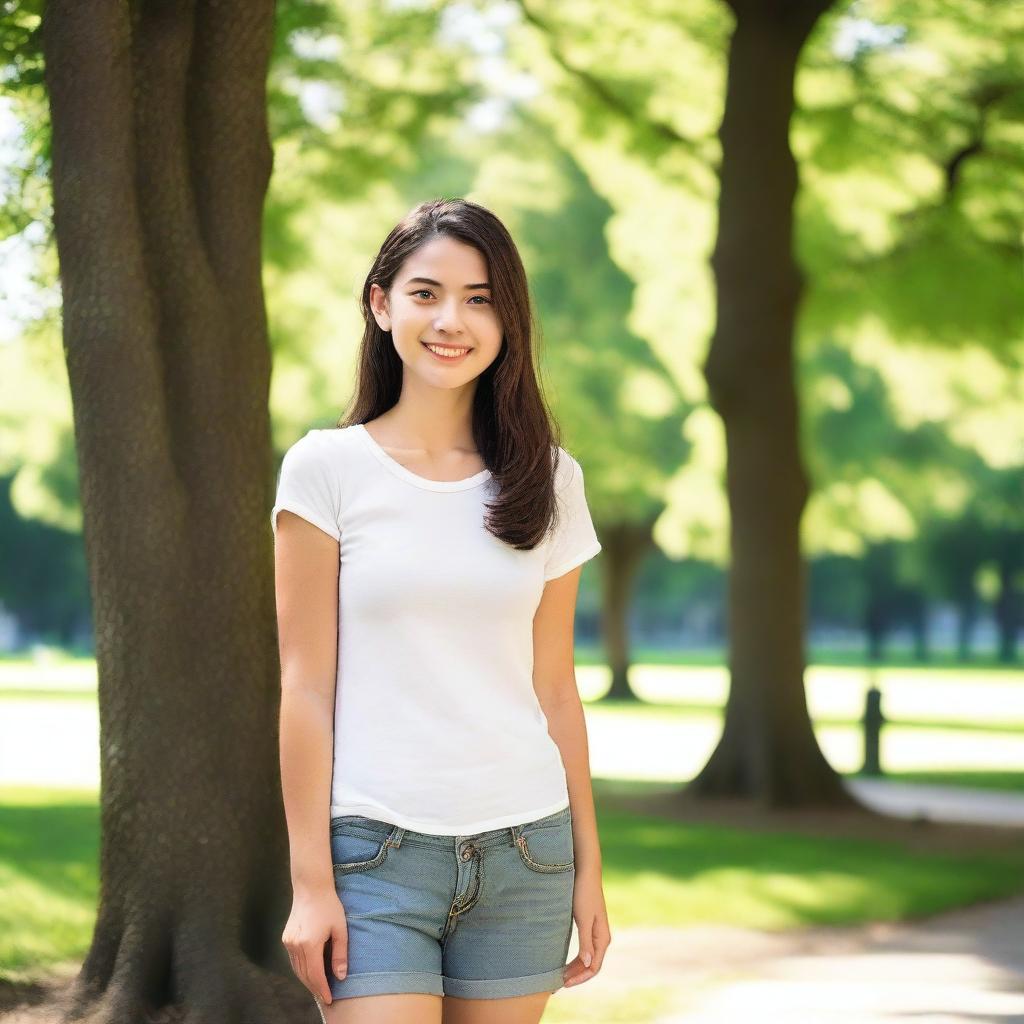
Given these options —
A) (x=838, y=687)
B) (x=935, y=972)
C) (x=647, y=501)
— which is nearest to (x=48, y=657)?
(x=838, y=687)

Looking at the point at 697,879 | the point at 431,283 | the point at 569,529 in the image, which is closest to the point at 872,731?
the point at 697,879

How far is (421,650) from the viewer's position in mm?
3080

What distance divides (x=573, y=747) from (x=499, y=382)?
70cm

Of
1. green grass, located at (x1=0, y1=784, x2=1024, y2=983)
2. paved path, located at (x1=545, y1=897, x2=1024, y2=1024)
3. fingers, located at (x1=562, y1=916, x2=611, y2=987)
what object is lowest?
green grass, located at (x1=0, y1=784, x2=1024, y2=983)

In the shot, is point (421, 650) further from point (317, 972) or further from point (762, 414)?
point (762, 414)

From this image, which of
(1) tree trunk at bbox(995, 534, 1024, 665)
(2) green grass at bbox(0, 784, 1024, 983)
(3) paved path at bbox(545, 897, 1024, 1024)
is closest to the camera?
(3) paved path at bbox(545, 897, 1024, 1024)

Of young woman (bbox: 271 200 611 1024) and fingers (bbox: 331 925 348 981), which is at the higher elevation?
young woman (bbox: 271 200 611 1024)

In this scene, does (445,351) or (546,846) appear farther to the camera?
(445,351)

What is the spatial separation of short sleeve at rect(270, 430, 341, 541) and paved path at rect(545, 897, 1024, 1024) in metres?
4.91

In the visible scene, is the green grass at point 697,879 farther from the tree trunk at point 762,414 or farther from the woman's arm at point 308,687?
the woman's arm at point 308,687

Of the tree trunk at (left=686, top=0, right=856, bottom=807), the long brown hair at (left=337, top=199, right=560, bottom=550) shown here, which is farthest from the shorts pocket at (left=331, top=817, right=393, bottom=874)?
the tree trunk at (left=686, top=0, right=856, bottom=807)

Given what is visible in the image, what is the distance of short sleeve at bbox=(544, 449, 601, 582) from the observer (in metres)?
3.35

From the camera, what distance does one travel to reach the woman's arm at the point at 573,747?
3.33 meters

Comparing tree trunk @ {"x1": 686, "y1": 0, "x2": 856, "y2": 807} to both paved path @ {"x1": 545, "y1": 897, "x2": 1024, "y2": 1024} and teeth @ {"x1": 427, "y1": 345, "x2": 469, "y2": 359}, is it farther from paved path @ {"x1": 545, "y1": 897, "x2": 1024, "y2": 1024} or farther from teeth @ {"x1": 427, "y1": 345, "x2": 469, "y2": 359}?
teeth @ {"x1": 427, "y1": 345, "x2": 469, "y2": 359}
